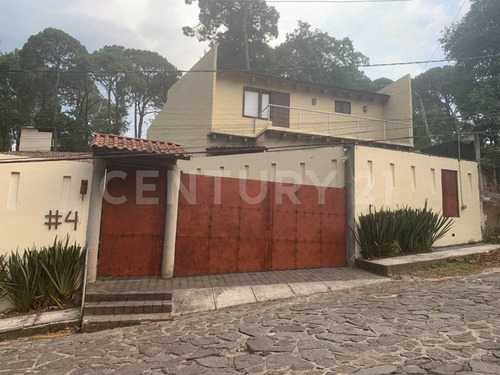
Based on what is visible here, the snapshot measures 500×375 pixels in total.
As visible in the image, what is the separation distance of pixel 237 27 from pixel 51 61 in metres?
14.3

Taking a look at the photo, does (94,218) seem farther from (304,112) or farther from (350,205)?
(304,112)

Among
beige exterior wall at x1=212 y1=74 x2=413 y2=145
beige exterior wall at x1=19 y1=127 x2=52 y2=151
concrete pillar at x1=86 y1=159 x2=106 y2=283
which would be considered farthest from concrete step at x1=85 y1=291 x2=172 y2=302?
beige exterior wall at x1=19 y1=127 x2=52 y2=151

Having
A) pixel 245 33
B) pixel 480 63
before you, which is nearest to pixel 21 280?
pixel 480 63

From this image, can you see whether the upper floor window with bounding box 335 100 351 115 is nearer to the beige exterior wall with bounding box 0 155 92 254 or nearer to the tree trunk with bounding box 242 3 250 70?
the tree trunk with bounding box 242 3 250 70

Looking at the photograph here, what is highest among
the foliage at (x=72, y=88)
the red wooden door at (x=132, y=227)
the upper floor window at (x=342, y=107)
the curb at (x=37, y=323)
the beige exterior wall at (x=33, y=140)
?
the foliage at (x=72, y=88)

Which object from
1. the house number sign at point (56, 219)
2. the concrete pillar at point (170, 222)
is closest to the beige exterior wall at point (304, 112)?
the concrete pillar at point (170, 222)

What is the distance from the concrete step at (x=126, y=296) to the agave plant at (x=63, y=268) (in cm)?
59

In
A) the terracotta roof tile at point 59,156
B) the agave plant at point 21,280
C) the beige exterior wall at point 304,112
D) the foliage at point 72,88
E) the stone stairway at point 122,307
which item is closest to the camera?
the stone stairway at point 122,307

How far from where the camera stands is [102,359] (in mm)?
3734

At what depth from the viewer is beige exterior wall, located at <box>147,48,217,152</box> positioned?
13.7 meters

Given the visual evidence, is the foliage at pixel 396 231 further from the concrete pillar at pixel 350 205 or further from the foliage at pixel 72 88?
the foliage at pixel 72 88

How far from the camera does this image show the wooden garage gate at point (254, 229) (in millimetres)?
7035

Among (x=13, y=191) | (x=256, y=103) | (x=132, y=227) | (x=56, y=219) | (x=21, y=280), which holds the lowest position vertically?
(x=21, y=280)

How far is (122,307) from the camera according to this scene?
5164 mm
